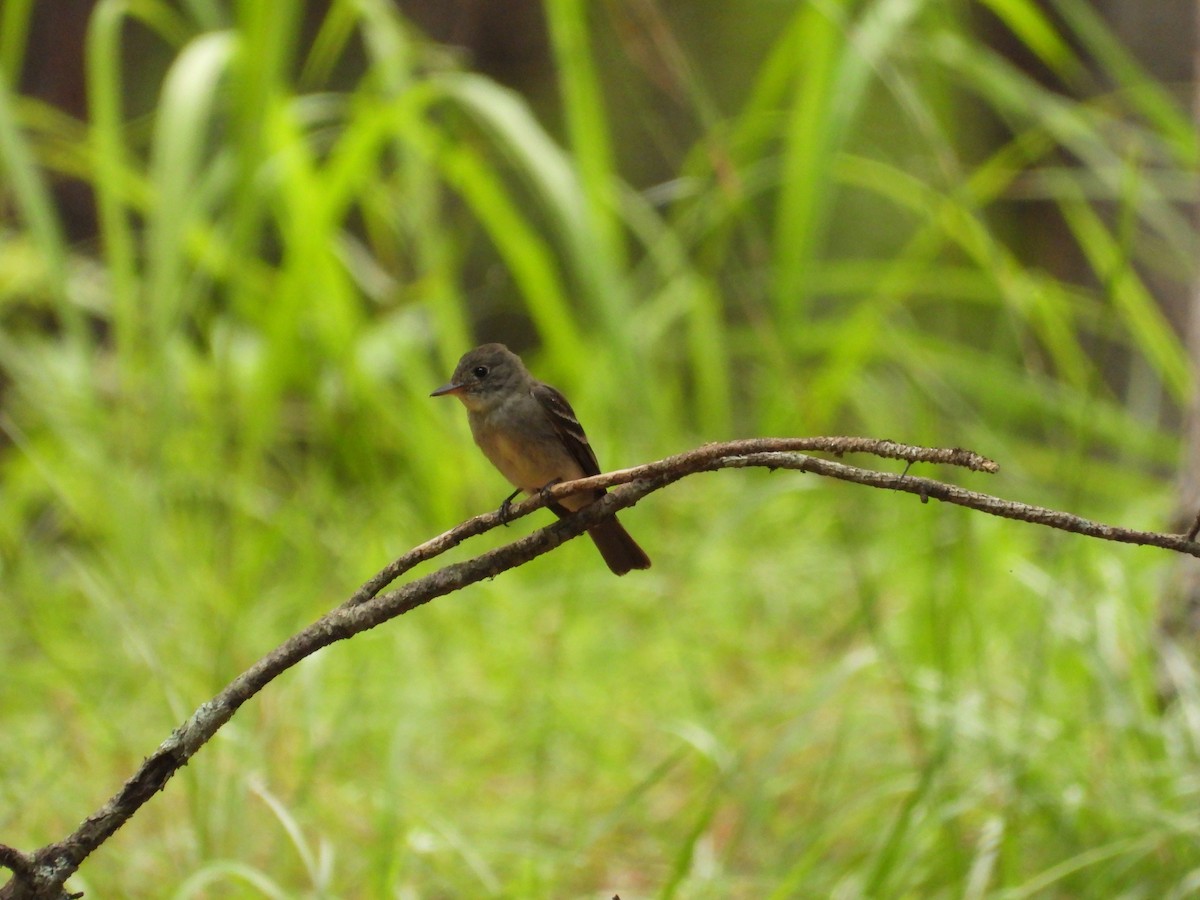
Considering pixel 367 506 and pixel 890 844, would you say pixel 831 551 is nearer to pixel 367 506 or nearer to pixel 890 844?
pixel 367 506

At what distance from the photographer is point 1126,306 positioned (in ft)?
11.2

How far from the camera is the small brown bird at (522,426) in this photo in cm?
249

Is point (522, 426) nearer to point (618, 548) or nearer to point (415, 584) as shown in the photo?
point (618, 548)

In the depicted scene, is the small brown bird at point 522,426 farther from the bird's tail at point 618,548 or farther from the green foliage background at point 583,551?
the green foliage background at point 583,551

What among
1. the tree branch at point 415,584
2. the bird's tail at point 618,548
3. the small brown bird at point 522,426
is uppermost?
the small brown bird at point 522,426

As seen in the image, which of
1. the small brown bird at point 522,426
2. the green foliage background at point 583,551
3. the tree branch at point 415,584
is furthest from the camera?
the small brown bird at point 522,426

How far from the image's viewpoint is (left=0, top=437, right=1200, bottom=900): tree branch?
119 cm

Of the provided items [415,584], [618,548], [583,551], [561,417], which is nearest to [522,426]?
[561,417]

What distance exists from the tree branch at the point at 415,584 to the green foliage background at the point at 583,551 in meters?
0.52

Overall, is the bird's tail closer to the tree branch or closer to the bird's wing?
the bird's wing

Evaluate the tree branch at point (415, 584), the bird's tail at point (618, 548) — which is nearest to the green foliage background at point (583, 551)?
the bird's tail at point (618, 548)

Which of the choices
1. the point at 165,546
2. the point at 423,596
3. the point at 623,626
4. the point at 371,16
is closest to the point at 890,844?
the point at 423,596

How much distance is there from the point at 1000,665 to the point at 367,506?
1787 mm

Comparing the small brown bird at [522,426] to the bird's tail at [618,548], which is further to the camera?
the small brown bird at [522,426]
